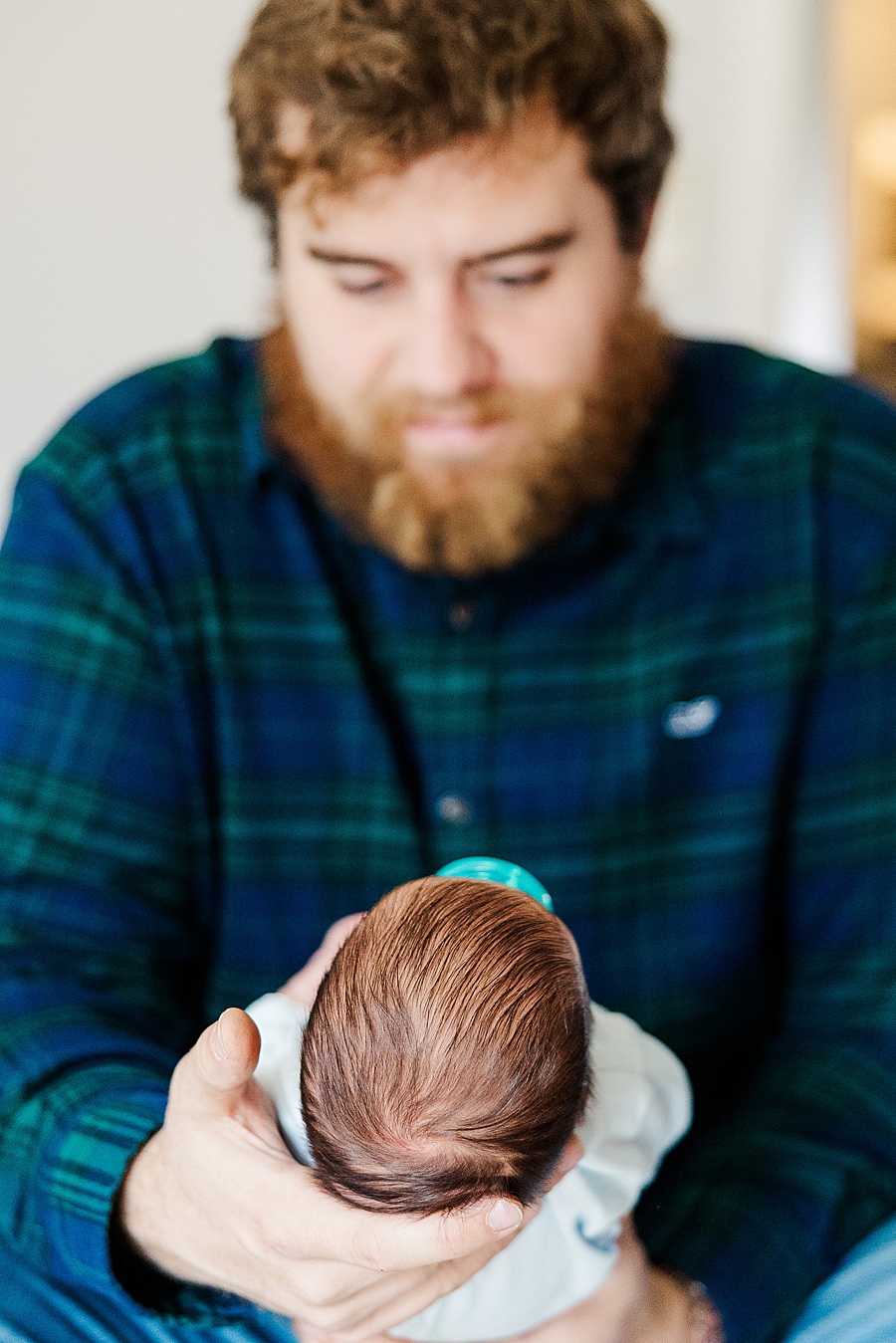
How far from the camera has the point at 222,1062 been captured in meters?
0.63

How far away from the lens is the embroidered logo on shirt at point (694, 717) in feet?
3.86

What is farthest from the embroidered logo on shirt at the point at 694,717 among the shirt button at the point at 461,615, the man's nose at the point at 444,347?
the man's nose at the point at 444,347

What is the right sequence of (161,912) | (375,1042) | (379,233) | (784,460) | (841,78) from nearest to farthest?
1. (375,1042)
2. (379,233)
3. (161,912)
4. (784,460)
5. (841,78)

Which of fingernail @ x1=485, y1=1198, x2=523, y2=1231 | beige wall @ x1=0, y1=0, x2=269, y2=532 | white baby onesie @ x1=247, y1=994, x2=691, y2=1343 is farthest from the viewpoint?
beige wall @ x1=0, y1=0, x2=269, y2=532

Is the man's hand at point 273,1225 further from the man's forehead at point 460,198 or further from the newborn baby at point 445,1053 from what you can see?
the man's forehead at point 460,198

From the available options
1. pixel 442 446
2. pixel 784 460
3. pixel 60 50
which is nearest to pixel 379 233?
pixel 442 446

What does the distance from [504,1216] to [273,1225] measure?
15 cm

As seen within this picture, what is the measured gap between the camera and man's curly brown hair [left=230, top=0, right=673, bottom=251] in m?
0.98

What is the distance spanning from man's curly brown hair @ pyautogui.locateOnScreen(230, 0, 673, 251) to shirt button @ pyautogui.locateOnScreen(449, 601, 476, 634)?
0.39m

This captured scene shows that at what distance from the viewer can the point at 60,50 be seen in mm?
1874

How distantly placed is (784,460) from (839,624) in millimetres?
171

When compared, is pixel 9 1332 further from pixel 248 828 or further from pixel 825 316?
pixel 825 316

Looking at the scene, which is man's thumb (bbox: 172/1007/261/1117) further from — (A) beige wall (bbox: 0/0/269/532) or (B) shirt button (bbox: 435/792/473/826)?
Result: (A) beige wall (bbox: 0/0/269/532)

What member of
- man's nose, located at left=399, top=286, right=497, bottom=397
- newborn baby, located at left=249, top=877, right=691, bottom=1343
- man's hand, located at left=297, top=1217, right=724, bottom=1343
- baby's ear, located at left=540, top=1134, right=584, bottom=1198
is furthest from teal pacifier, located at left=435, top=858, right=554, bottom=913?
man's nose, located at left=399, top=286, right=497, bottom=397
